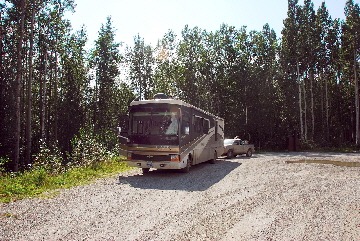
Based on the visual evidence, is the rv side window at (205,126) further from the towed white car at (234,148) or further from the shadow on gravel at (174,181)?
the towed white car at (234,148)

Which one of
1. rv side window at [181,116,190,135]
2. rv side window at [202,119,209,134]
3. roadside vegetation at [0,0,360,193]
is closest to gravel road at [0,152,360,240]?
rv side window at [181,116,190,135]

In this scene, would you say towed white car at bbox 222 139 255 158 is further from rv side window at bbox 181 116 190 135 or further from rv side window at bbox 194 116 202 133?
rv side window at bbox 181 116 190 135

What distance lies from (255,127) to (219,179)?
2666 centimetres

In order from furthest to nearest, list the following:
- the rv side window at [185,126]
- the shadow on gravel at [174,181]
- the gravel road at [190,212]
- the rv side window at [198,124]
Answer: the rv side window at [198,124] → the rv side window at [185,126] → the shadow on gravel at [174,181] → the gravel road at [190,212]

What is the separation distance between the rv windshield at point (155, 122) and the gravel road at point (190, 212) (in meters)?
2.64

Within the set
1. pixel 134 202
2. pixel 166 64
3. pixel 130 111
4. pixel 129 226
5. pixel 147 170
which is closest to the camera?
pixel 129 226

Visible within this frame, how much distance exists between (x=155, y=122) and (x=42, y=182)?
4.85m

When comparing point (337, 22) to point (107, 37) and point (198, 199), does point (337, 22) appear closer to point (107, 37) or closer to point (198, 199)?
point (107, 37)

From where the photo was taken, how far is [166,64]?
139ft

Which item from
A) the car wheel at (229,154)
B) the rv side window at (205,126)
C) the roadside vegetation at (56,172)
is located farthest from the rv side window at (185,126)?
the car wheel at (229,154)

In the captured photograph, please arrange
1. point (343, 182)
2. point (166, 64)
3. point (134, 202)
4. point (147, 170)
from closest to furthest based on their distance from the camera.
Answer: point (134, 202) < point (343, 182) < point (147, 170) < point (166, 64)

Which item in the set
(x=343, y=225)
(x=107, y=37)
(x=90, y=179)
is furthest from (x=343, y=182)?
(x=107, y=37)

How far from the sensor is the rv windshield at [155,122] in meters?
12.5

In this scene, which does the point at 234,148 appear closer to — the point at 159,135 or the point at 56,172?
the point at 159,135
